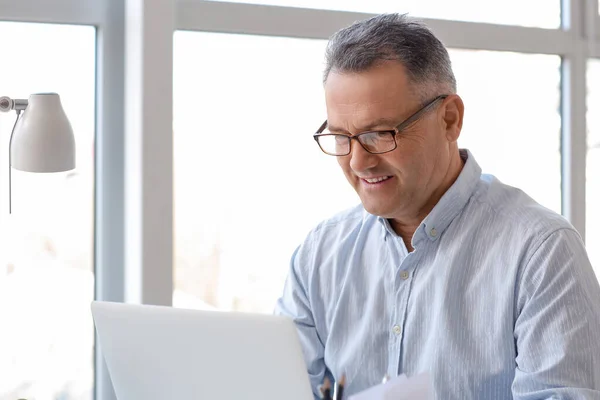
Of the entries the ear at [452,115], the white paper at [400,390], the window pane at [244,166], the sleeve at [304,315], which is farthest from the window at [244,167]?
the white paper at [400,390]

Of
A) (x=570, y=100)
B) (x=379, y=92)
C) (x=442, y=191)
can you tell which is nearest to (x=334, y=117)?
(x=379, y=92)

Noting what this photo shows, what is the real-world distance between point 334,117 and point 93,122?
1.05 metres

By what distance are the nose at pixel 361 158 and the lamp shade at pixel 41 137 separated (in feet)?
2.31

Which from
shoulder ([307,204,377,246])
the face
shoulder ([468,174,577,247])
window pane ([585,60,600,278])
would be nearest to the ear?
the face

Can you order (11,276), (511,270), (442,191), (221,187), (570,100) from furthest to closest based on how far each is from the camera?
(570,100) → (221,187) → (11,276) → (442,191) → (511,270)

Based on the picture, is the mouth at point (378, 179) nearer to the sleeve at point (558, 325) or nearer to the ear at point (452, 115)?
the ear at point (452, 115)

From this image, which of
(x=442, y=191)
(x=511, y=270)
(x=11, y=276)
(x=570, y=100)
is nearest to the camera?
(x=511, y=270)

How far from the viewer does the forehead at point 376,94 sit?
5.49 ft

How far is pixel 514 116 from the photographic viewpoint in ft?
10.4

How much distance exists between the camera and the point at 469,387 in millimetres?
1661

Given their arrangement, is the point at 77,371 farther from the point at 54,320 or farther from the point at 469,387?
the point at 469,387

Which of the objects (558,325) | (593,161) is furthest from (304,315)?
(593,161)

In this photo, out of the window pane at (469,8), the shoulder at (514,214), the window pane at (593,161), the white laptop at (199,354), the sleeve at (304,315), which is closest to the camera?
the white laptop at (199,354)

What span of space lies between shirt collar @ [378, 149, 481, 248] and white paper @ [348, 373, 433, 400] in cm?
56
